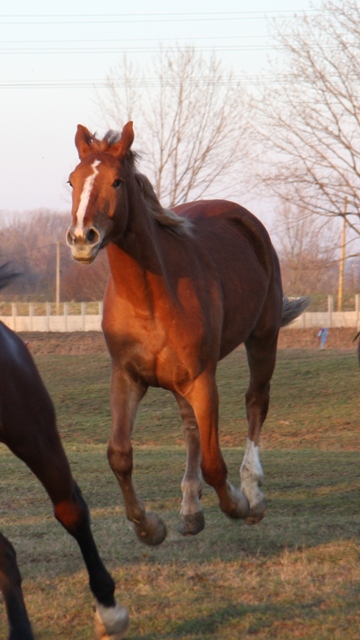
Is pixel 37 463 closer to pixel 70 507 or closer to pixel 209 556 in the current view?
pixel 70 507

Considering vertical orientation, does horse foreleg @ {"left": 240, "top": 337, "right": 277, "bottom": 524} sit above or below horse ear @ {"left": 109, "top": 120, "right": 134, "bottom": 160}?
below

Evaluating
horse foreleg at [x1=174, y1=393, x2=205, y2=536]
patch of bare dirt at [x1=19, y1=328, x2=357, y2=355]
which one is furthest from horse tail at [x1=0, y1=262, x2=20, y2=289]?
patch of bare dirt at [x1=19, y1=328, x2=357, y2=355]

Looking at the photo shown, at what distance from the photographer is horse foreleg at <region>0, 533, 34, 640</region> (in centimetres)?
369

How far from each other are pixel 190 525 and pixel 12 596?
2.24 metres

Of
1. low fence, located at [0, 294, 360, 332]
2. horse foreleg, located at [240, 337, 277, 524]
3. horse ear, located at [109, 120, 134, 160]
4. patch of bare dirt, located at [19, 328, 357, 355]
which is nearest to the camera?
horse ear, located at [109, 120, 134, 160]

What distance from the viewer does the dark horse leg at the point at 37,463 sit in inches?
149

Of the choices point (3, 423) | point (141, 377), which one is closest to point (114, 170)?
point (141, 377)

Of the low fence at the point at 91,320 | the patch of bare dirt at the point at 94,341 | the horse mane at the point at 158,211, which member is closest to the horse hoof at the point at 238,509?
the horse mane at the point at 158,211

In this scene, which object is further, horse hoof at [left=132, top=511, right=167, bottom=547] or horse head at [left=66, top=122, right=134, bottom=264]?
horse hoof at [left=132, top=511, right=167, bottom=547]

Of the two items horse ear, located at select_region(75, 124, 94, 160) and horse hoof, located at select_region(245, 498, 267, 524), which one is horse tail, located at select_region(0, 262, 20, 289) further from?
horse hoof, located at select_region(245, 498, 267, 524)

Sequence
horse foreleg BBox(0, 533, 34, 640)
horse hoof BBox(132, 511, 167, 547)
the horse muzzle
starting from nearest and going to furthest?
1. horse foreleg BBox(0, 533, 34, 640)
2. the horse muzzle
3. horse hoof BBox(132, 511, 167, 547)

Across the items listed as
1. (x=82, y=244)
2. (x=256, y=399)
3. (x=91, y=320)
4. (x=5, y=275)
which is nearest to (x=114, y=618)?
(x=5, y=275)

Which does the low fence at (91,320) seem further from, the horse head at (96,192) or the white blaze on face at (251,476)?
the horse head at (96,192)

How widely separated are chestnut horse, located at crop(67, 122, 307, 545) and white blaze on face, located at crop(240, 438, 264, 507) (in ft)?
0.72
